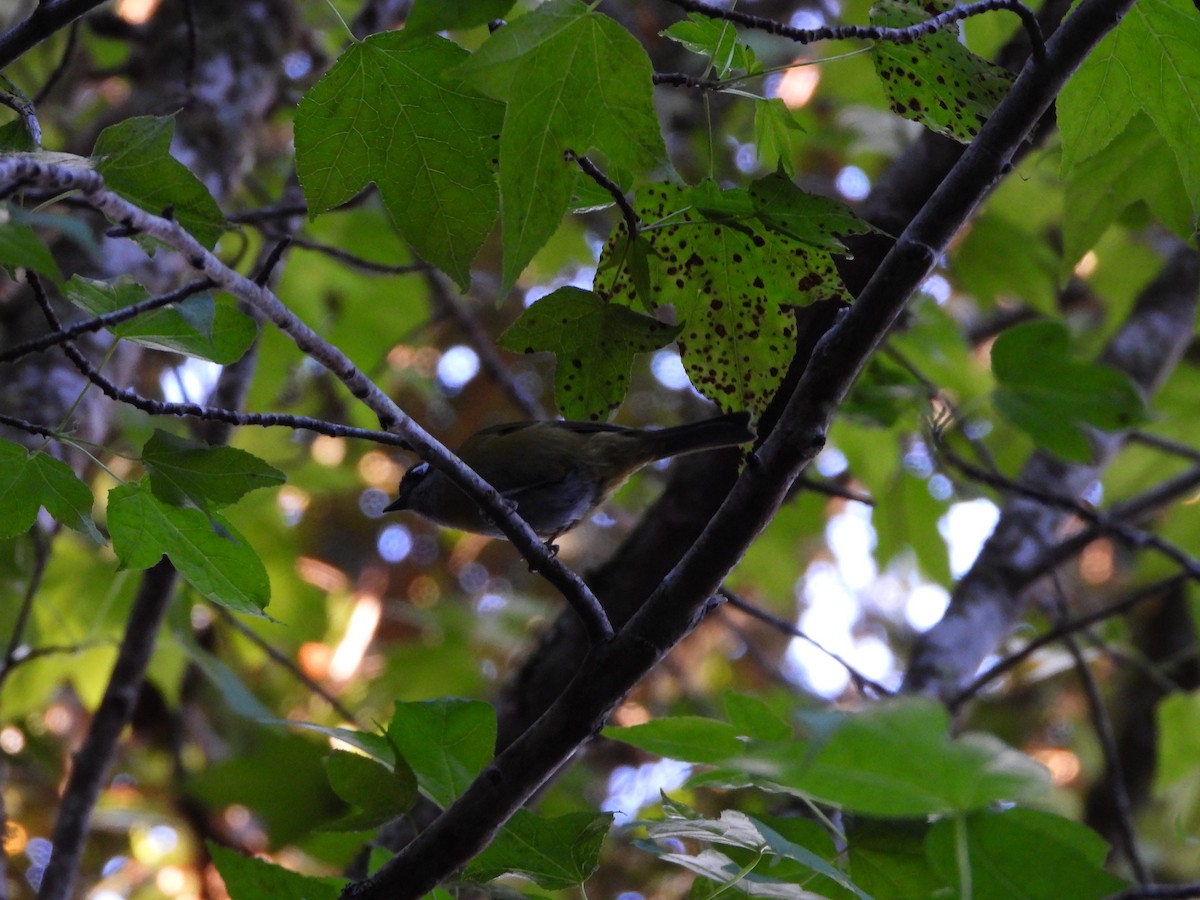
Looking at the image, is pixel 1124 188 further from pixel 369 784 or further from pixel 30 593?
pixel 30 593

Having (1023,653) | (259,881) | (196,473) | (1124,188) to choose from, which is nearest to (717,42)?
(196,473)

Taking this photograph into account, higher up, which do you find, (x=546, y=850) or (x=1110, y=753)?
(x=1110, y=753)

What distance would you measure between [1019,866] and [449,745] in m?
0.85

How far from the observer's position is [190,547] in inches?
63.3

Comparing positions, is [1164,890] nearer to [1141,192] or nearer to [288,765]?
[1141,192]

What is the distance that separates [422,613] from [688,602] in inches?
171

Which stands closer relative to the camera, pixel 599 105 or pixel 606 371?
pixel 599 105

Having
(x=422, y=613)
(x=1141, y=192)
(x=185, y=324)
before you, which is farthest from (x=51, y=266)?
(x=422, y=613)

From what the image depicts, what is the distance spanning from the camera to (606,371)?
1.72 meters

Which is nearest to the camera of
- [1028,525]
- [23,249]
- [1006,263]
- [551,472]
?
[23,249]

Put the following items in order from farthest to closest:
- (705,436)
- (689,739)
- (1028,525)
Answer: (1028,525)
(705,436)
(689,739)

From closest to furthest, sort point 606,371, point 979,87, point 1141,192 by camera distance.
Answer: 1. point 979,87
2. point 606,371
3. point 1141,192

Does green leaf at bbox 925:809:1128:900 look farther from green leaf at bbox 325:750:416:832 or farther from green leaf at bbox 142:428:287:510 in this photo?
green leaf at bbox 142:428:287:510

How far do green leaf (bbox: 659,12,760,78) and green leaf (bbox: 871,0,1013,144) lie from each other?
0.20m
